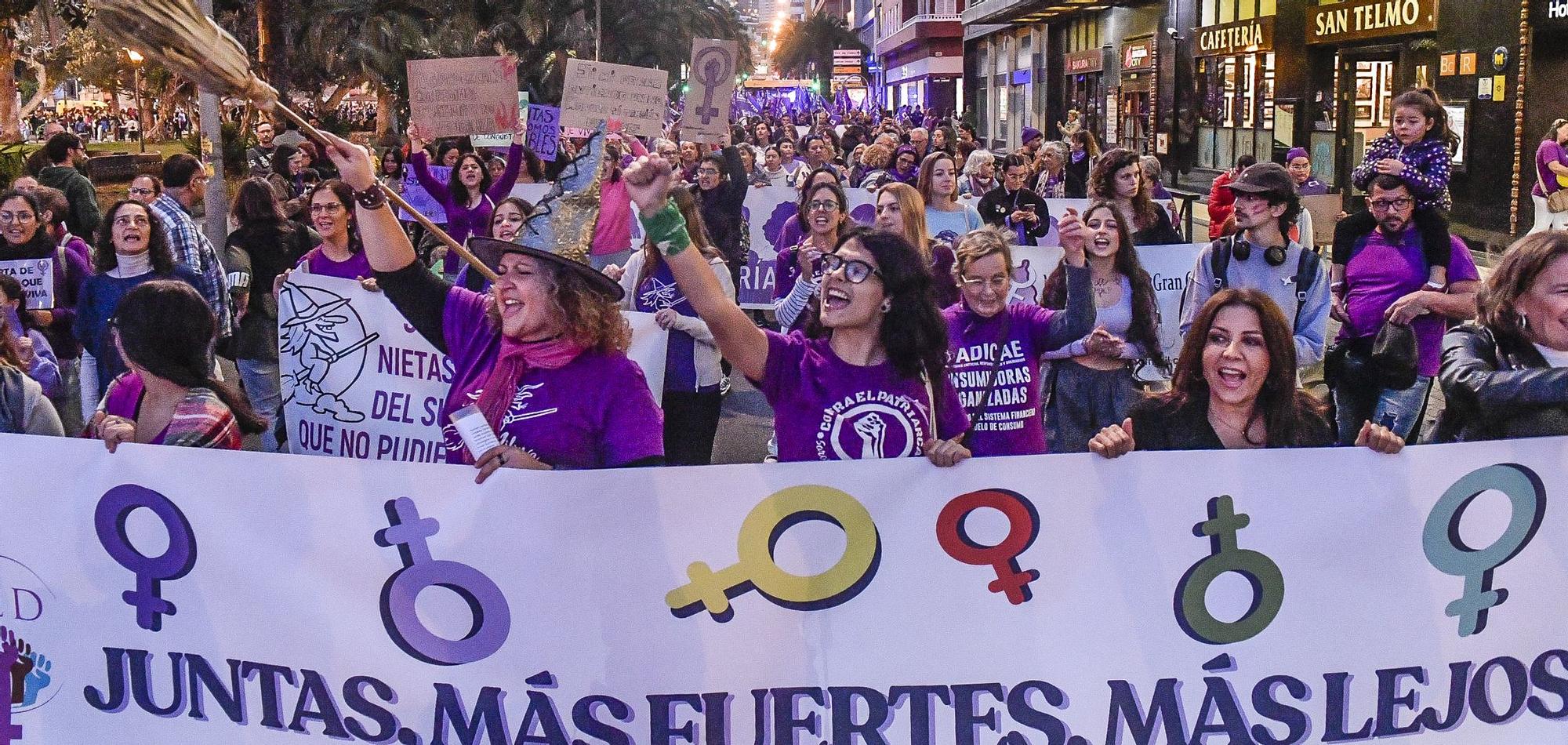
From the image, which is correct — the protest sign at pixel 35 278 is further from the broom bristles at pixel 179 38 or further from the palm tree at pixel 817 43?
the palm tree at pixel 817 43

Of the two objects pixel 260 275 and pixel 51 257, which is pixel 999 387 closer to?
pixel 260 275

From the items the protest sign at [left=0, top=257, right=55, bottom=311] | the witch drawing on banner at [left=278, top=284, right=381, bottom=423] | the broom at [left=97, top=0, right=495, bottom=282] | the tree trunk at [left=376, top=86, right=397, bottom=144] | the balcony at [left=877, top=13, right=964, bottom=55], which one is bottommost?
the witch drawing on banner at [left=278, top=284, right=381, bottom=423]

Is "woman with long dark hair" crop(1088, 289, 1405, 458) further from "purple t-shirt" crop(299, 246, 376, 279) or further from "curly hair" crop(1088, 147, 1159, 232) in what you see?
"curly hair" crop(1088, 147, 1159, 232)

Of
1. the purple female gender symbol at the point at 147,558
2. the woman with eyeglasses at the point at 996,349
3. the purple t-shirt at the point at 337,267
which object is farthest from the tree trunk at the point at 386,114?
the purple female gender symbol at the point at 147,558

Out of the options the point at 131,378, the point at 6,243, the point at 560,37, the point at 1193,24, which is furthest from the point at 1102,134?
the point at 131,378

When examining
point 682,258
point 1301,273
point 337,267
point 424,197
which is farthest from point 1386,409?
point 424,197

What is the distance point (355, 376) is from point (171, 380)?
176 cm

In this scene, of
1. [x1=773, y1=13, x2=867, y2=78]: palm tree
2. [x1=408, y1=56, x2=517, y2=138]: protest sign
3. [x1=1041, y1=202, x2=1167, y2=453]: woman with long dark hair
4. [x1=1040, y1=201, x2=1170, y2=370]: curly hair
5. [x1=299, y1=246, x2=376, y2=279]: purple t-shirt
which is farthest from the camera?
[x1=773, y1=13, x2=867, y2=78]: palm tree

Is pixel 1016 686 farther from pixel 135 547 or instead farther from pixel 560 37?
pixel 560 37

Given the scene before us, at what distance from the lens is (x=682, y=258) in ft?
11.3

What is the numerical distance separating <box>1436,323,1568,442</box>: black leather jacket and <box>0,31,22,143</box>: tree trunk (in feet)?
144

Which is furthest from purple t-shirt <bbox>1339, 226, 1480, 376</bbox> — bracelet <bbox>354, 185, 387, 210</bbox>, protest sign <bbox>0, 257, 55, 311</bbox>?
protest sign <bbox>0, 257, 55, 311</bbox>

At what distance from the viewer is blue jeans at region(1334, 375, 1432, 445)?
20.0 feet

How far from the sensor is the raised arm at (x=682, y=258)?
11.1ft
